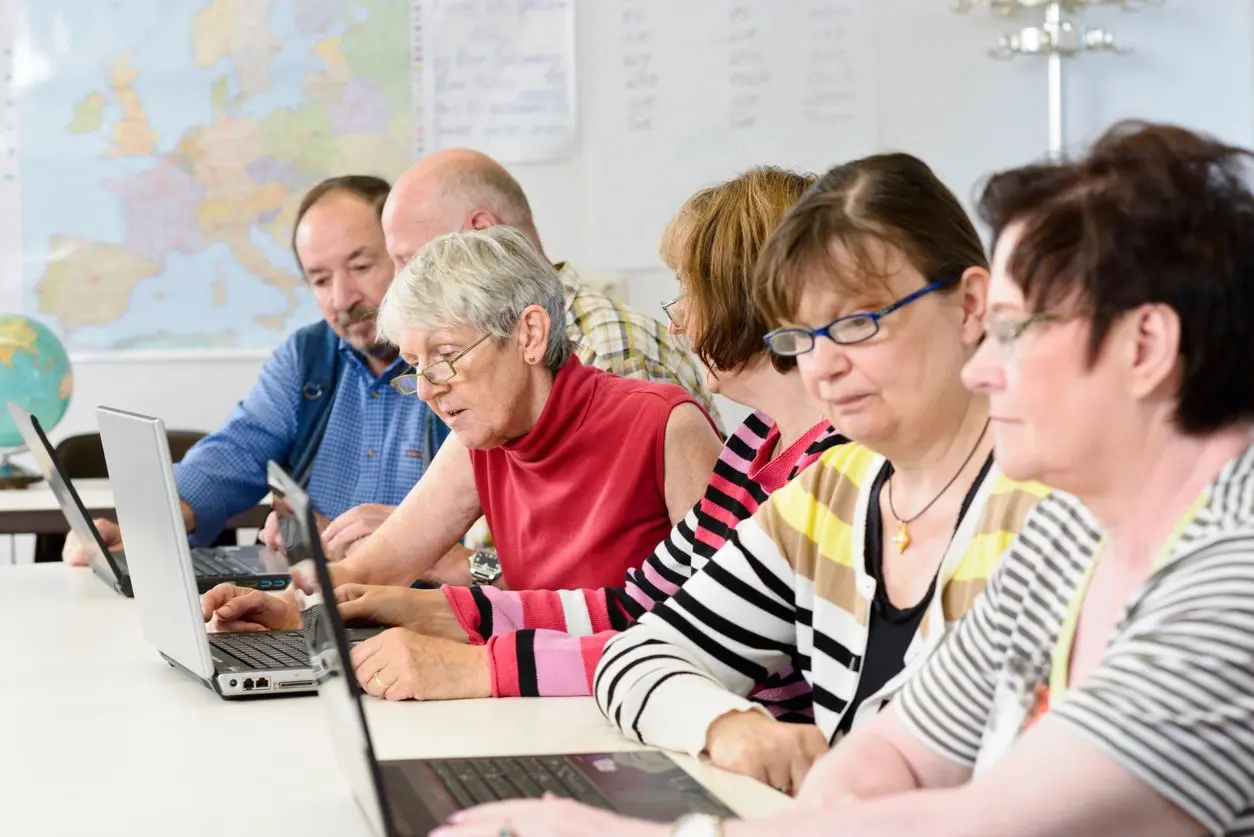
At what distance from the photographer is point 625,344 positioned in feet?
8.60

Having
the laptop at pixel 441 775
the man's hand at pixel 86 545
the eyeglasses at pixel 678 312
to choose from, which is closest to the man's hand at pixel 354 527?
the man's hand at pixel 86 545

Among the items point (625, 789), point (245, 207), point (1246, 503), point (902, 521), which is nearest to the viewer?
point (1246, 503)

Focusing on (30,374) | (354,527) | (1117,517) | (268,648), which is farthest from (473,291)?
(30,374)

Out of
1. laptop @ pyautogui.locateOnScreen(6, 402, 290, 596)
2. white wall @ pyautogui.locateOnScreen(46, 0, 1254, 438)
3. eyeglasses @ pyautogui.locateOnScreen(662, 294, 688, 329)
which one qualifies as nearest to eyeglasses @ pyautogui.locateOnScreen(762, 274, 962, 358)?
eyeglasses @ pyautogui.locateOnScreen(662, 294, 688, 329)

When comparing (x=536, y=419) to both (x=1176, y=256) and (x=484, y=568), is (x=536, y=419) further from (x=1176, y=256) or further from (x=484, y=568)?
(x=1176, y=256)

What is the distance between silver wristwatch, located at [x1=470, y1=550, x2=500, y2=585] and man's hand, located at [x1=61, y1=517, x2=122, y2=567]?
0.54m

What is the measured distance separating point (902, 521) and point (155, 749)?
672 millimetres

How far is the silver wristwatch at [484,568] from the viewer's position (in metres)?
2.24

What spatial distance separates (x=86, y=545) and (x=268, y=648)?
2.86 feet

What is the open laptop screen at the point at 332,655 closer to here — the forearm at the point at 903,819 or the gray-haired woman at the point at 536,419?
the forearm at the point at 903,819

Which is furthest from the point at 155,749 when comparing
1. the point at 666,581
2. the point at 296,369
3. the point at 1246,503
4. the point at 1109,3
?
the point at 1109,3

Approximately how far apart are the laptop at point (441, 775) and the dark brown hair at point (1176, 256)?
1.40 feet

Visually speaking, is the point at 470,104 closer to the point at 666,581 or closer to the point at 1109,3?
the point at 1109,3

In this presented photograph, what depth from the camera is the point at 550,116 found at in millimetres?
4105
